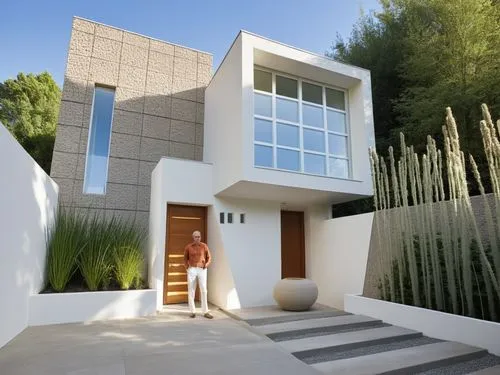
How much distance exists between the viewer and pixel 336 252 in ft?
21.6

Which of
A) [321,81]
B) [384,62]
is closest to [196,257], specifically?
[321,81]

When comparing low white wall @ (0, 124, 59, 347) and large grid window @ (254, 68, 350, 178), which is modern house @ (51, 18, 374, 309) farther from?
low white wall @ (0, 124, 59, 347)

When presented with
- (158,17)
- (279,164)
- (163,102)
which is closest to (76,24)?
(158,17)

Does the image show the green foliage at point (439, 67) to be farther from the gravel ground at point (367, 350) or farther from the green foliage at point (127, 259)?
the green foliage at point (127, 259)

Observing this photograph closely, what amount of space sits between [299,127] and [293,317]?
3.74 meters

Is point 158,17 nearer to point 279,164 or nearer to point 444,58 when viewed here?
point 279,164

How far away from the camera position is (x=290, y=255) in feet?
25.1

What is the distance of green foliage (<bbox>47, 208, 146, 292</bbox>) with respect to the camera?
16.9ft

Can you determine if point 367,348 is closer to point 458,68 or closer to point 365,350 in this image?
point 365,350

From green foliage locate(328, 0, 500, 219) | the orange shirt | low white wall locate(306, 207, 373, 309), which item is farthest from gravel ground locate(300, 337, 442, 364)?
green foliage locate(328, 0, 500, 219)

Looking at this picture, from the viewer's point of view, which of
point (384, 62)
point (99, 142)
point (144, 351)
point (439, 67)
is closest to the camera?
point (144, 351)

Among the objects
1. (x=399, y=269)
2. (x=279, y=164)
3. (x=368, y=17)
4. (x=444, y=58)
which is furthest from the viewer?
(x=368, y=17)

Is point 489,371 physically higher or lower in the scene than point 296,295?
lower

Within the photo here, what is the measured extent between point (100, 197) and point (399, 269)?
20.2ft
